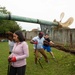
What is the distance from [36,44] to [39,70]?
1971 millimetres

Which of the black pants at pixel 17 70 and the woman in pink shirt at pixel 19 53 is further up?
the woman in pink shirt at pixel 19 53

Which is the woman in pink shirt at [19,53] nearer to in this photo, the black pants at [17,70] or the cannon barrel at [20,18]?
the black pants at [17,70]

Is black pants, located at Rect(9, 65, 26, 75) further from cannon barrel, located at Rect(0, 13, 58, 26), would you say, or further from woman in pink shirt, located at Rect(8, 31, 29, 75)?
cannon barrel, located at Rect(0, 13, 58, 26)

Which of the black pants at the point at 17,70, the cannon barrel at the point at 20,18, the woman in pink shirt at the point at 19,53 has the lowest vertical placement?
the black pants at the point at 17,70

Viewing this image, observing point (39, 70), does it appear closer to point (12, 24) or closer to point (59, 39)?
point (59, 39)

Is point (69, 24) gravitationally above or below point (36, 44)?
above

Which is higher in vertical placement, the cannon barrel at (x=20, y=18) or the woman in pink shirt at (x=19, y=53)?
the cannon barrel at (x=20, y=18)

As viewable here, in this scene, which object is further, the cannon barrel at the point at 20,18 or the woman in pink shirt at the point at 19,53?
the woman in pink shirt at the point at 19,53

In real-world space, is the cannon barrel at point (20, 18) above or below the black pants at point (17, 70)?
above

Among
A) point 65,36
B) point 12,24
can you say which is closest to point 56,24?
point 65,36

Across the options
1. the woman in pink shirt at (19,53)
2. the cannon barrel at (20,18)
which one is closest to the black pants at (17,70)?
the woman in pink shirt at (19,53)

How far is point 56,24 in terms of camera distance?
597 cm

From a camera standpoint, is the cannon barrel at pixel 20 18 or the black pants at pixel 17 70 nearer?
the cannon barrel at pixel 20 18

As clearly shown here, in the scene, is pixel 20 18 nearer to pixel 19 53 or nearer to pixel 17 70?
pixel 19 53
